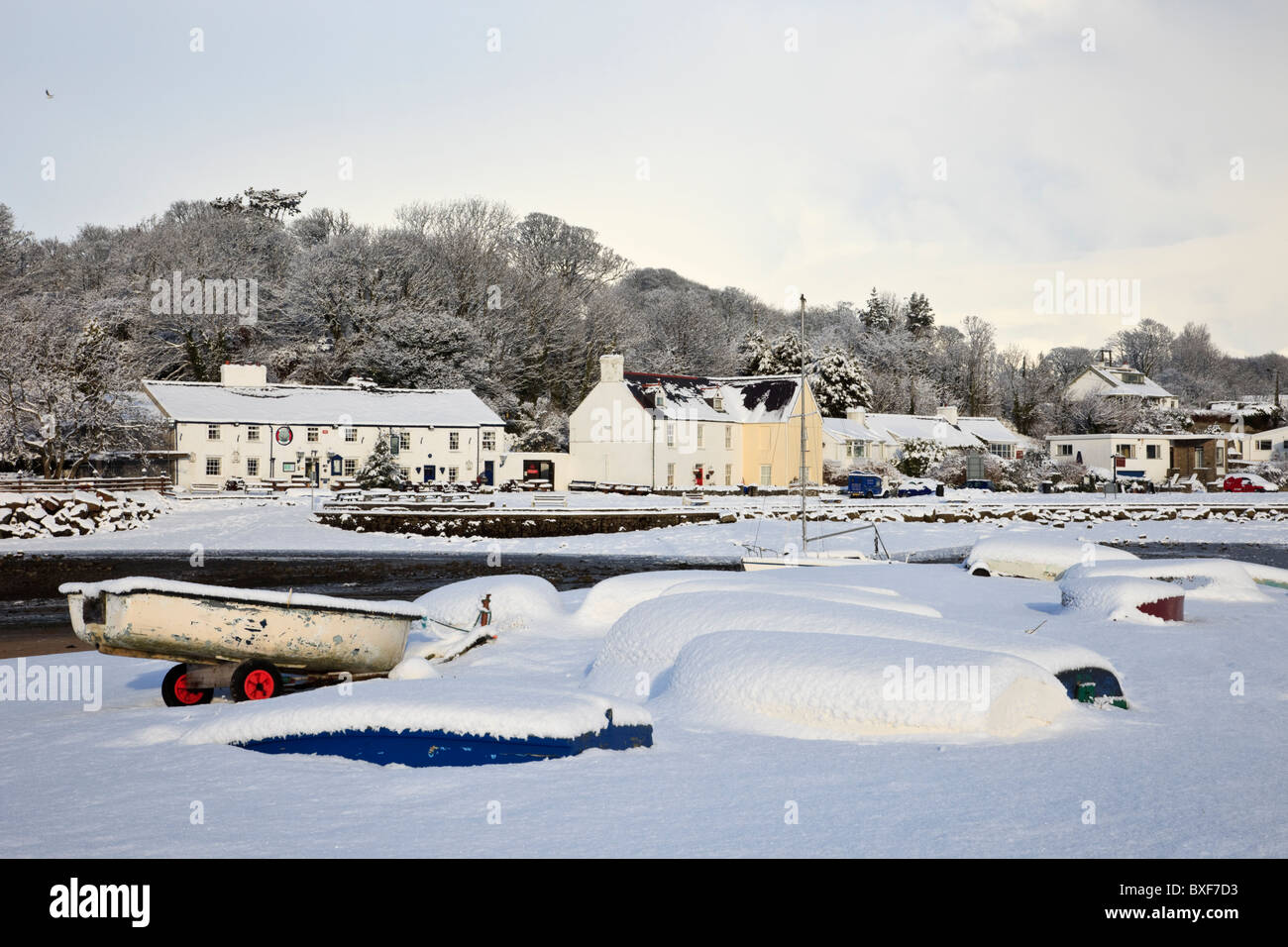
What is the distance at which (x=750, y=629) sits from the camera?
10492mm

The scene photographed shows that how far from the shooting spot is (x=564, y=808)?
6.90 metres

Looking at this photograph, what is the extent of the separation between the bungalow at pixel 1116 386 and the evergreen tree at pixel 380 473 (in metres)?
74.0

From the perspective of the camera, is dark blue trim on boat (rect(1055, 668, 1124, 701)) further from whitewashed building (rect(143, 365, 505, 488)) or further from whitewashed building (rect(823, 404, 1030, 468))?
whitewashed building (rect(823, 404, 1030, 468))

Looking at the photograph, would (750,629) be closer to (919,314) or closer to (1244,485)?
(1244,485)

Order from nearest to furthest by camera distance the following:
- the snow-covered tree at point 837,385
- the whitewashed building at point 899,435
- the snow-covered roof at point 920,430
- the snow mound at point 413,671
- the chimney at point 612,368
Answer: the snow mound at point 413,671, the chimney at point 612,368, the whitewashed building at point 899,435, the snow-covered roof at point 920,430, the snow-covered tree at point 837,385

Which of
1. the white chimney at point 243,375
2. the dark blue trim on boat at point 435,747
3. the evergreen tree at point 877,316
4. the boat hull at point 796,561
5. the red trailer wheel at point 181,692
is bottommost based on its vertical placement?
the boat hull at point 796,561

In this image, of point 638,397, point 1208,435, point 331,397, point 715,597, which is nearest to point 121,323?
point 331,397

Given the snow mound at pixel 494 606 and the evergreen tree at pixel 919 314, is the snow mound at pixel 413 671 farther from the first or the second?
the evergreen tree at pixel 919 314

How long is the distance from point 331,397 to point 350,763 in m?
62.6

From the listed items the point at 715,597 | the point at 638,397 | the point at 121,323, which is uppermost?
the point at 121,323

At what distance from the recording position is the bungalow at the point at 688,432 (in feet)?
220

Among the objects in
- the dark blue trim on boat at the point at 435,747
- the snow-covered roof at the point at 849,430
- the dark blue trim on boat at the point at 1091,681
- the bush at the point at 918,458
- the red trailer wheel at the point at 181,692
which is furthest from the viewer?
the bush at the point at 918,458

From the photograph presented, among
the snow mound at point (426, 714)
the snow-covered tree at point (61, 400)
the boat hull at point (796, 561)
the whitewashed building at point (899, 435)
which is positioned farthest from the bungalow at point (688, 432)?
the snow mound at point (426, 714)
